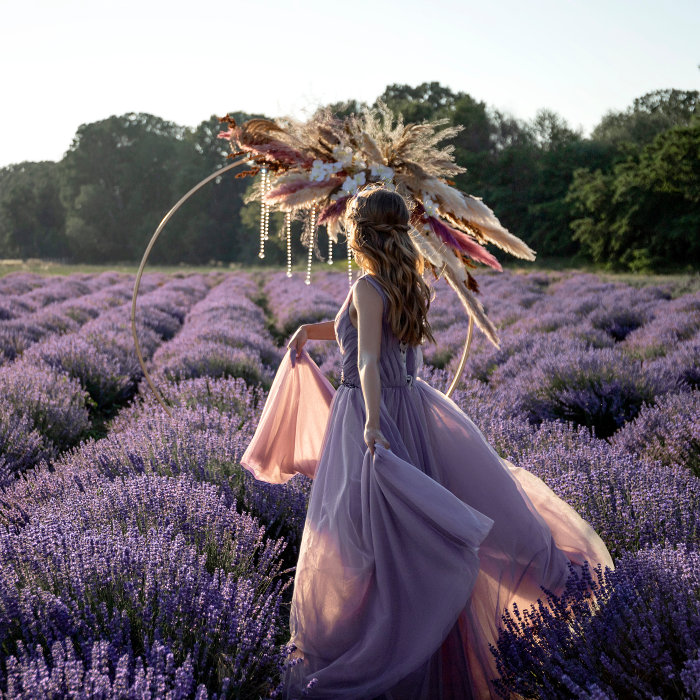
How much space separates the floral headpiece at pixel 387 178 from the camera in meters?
2.33

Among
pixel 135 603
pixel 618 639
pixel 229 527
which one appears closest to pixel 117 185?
pixel 229 527

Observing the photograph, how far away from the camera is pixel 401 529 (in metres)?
1.71

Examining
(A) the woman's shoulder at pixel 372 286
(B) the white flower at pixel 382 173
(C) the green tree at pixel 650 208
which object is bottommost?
(A) the woman's shoulder at pixel 372 286

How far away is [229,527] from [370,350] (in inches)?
35.4

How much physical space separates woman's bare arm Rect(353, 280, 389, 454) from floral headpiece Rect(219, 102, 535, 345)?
50 centimetres

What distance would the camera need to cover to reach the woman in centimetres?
165

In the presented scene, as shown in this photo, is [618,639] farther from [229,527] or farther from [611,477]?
[229,527]

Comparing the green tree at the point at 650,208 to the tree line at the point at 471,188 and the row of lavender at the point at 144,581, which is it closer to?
the tree line at the point at 471,188

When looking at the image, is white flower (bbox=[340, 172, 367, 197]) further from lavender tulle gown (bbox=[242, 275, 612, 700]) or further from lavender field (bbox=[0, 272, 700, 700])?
lavender field (bbox=[0, 272, 700, 700])

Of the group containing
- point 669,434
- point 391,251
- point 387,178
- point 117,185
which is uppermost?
point 117,185

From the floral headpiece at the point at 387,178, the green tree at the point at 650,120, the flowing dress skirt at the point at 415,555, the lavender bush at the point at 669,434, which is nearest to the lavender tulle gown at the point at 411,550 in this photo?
the flowing dress skirt at the point at 415,555

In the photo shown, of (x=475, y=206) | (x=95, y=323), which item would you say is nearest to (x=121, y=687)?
(x=475, y=206)

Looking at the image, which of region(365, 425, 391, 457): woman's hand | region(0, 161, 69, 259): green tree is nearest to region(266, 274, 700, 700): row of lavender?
region(365, 425, 391, 457): woman's hand

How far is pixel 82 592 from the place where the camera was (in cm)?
153
